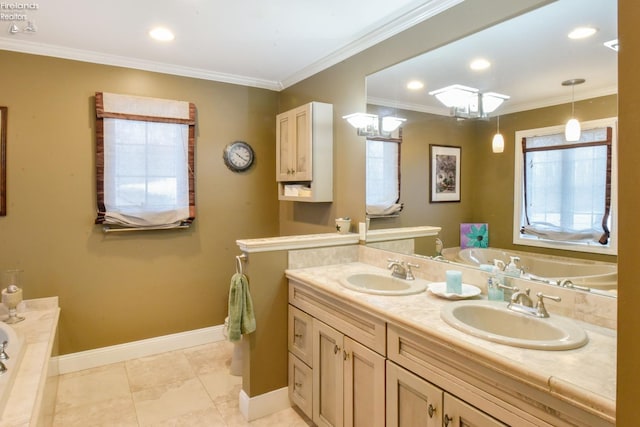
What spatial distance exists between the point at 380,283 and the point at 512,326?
892 mm

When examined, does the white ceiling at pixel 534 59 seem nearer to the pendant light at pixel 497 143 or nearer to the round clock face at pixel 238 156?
the pendant light at pixel 497 143

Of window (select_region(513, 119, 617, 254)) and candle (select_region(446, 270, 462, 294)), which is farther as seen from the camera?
candle (select_region(446, 270, 462, 294))

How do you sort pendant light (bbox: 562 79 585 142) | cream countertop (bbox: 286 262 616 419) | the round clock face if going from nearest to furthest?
cream countertop (bbox: 286 262 616 419) → pendant light (bbox: 562 79 585 142) → the round clock face

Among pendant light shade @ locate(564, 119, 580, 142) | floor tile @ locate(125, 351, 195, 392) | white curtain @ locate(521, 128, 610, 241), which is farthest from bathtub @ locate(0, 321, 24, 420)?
pendant light shade @ locate(564, 119, 580, 142)

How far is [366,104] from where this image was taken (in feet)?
9.13

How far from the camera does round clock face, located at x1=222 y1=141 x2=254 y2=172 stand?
3676 mm

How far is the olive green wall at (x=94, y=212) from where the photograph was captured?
2895mm

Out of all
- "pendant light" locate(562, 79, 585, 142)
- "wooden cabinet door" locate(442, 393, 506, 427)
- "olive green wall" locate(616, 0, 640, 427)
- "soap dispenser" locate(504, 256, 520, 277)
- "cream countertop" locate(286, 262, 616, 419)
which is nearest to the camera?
"olive green wall" locate(616, 0, 640, 427)

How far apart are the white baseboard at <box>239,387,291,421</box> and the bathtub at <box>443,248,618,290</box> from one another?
4.86 ft

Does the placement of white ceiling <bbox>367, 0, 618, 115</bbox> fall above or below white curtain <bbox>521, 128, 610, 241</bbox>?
above

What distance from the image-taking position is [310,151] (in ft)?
10.1

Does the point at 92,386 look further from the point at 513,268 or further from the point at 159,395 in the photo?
the point at 513,268

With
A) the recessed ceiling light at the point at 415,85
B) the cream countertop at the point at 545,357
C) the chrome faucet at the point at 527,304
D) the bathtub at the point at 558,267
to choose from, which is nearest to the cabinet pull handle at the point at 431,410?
the cream countertop at the point at 545,357

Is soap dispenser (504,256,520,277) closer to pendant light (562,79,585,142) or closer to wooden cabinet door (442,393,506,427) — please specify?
pendant light (562,79,585,142)
